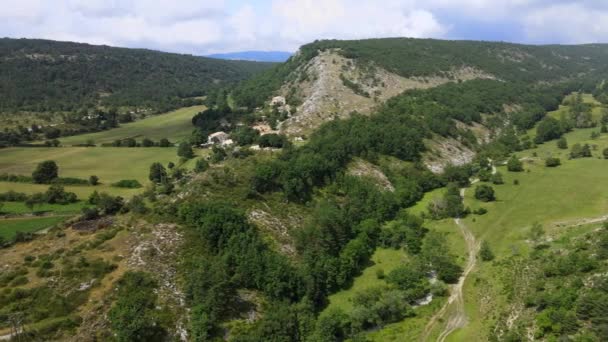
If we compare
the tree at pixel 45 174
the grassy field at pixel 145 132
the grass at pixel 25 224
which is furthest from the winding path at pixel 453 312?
the grassy field at pixel 145 132

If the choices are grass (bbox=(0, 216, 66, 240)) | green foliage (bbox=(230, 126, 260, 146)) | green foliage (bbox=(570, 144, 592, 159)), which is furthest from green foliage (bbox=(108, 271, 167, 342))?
green foliage (bbox=(570, 144, 592, 159))

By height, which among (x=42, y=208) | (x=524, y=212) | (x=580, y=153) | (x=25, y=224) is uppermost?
(x=580, y=153)

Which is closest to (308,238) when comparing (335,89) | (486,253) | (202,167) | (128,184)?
(486,253)

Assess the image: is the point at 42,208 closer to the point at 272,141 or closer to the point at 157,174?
the point at 157,174

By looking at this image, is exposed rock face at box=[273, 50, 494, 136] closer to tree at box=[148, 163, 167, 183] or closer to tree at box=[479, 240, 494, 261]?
tree at box=[148, 163, 167, 183]

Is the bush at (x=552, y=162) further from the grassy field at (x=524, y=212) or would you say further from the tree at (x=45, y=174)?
the tree at (x=45, y=174)
